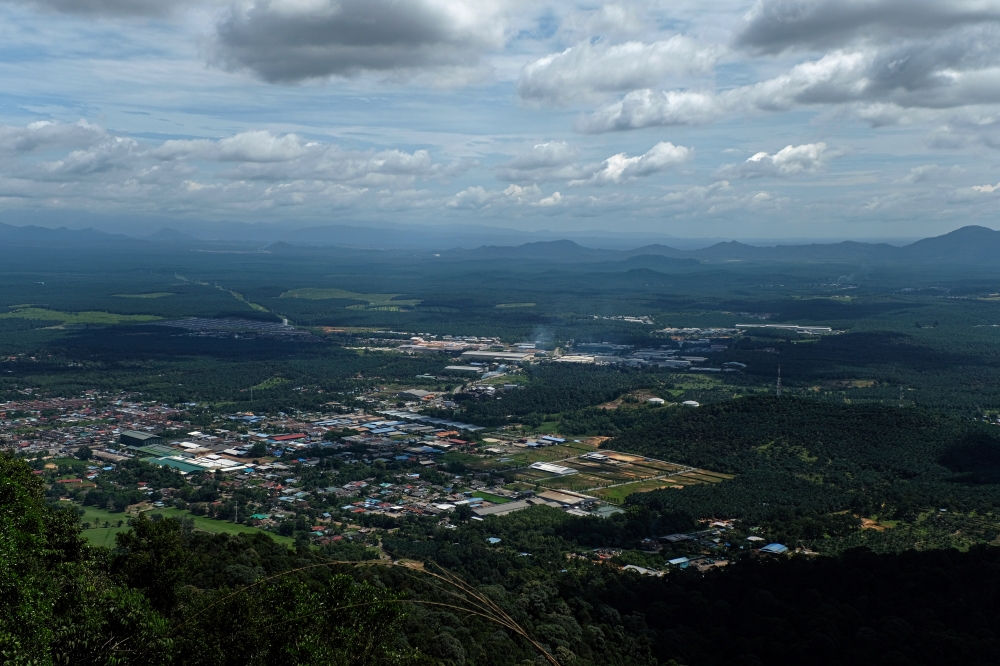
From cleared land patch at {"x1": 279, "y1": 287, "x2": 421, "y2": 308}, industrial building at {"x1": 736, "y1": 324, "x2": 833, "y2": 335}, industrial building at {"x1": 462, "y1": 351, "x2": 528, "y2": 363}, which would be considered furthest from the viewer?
cleared land patch at {"x1": 279, "y1": 287, "x2": 421, "y2": 308}

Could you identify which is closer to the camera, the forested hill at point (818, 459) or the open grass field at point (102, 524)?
the open grass field at point (102, 524)

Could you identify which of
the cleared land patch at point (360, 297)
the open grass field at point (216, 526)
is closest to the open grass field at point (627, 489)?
the open grass field at point (216, 526)

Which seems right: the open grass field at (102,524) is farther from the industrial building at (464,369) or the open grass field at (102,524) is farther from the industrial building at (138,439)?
the industrial building at (464,369)

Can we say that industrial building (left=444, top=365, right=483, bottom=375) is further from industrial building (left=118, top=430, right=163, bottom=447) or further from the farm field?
the farm field

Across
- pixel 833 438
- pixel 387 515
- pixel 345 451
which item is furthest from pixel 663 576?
pixel 345 451

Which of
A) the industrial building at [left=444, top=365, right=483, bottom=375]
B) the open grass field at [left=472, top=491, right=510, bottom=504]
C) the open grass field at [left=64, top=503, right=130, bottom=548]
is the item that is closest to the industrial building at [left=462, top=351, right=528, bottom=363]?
the industrial building at [left=444, top=365, right=483, bottom=375]

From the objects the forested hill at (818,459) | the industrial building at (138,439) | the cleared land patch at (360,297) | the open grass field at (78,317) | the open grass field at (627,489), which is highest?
the cleared land patch at (360,297)

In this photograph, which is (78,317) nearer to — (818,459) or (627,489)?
(627,489)
